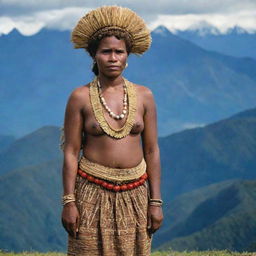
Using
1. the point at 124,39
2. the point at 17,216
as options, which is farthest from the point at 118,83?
the point at 17,216

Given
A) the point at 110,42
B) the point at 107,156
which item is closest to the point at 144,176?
the point at 107,156

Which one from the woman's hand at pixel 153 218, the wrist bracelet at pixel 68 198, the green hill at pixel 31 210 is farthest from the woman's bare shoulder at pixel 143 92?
the green hill at pixel 31 210

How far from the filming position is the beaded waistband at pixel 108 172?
17.8 ft

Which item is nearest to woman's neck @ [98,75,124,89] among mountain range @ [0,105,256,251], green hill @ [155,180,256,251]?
green hill @ [155,180,256,251]

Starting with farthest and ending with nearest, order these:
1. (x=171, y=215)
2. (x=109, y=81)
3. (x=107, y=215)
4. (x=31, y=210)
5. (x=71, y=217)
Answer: (x=31, y=210) < (x=171, y=215) < (x=109, y=81) < (x=107, y=215) < (x=71, y=217)

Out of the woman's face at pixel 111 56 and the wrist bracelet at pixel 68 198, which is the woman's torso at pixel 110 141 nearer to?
the woman's face at pixel 111 56

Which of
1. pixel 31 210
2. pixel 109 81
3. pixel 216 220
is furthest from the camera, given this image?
pixel 31 210

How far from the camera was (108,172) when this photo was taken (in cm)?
544

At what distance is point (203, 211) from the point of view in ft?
441

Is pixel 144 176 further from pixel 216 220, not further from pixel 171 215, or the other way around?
pixel 171 215

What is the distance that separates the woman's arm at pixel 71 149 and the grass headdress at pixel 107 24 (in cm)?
45

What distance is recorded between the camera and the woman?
542 cm

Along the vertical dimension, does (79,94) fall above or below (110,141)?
above

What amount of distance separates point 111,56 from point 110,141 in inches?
26.5
